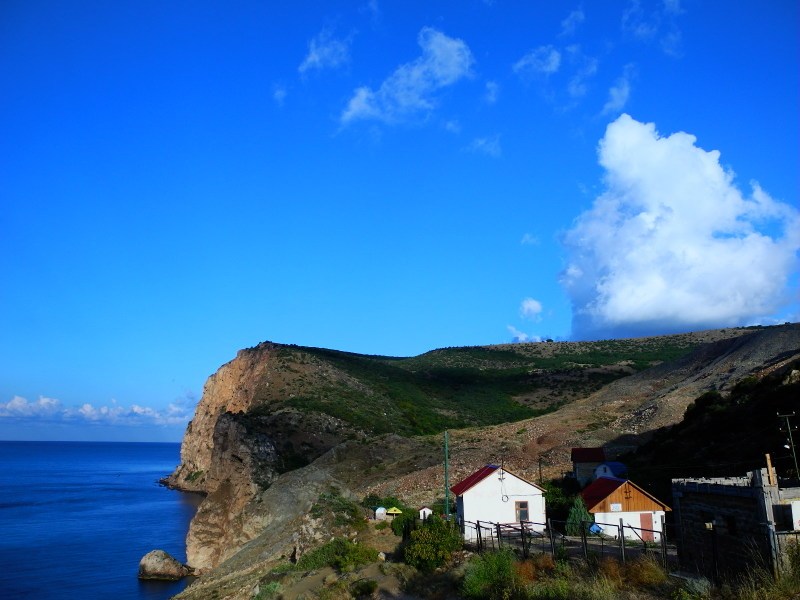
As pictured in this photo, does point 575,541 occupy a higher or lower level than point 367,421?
lower

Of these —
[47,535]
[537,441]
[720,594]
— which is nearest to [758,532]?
[720,594]

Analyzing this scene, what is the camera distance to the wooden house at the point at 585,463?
42.1 m

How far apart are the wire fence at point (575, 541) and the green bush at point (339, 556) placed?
4.72m

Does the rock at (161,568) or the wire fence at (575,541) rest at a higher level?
the wire fence at (575,541)

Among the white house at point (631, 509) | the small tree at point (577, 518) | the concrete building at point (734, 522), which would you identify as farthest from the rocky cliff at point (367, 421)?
the concrete building at point (734, 522)

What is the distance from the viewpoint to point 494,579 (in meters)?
19.1

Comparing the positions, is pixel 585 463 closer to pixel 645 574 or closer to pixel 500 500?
pixel 500 500

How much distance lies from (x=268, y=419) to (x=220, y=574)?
120 ft

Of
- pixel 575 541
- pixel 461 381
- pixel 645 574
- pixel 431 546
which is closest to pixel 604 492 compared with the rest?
pixel 575 541

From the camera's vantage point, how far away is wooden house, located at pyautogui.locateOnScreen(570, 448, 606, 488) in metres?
42.1

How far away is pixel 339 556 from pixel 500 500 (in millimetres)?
8103

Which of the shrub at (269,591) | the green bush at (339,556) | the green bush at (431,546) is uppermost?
the green bush at (431,546)

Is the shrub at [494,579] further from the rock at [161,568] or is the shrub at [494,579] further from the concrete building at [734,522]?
the rock at [161,568]

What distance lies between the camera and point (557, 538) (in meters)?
28.1
